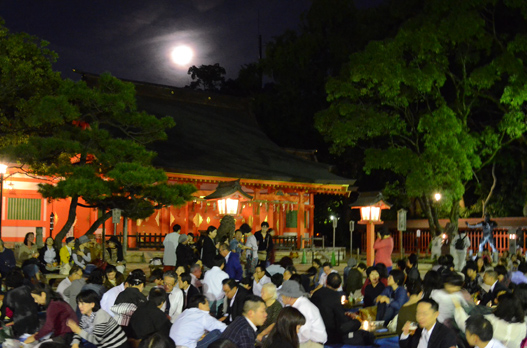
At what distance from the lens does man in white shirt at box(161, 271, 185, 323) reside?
9.21 meters

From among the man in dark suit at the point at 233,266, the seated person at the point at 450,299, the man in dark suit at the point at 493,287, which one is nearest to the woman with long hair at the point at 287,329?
the seated person at the point at 450,299

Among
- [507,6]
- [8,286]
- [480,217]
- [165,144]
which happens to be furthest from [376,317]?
[480,217]

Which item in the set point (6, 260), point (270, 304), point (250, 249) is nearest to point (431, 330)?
point (270, 304)

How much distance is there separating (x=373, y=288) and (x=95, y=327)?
5.66 meters

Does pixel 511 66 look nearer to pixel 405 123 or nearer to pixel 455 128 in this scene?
pixel 455 128

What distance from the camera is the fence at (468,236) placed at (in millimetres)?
25078

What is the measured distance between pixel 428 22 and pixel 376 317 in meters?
14.2

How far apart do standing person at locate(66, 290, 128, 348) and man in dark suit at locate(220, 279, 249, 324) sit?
2.21 meters

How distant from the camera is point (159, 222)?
23047 mm

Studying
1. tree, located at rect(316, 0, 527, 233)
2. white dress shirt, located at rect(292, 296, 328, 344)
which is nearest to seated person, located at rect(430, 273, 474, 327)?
white dress shirt, located at rect(292, 296, 328, 344)

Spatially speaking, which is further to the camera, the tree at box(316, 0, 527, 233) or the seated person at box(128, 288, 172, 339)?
the tree at box(316, 0, 527, 233)

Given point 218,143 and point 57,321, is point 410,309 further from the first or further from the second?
point 218,143

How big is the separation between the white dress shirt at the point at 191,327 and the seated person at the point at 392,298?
12.8 feet

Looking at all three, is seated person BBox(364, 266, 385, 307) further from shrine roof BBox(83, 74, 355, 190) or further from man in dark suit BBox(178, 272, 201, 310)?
shrine roof BBox(83, 74, 355, 190)
